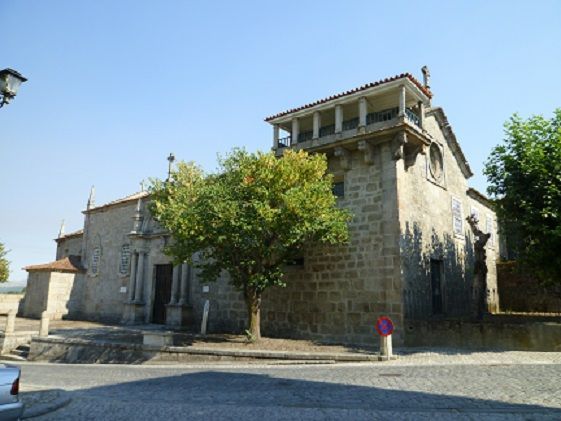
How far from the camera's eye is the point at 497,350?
1098 centimetres

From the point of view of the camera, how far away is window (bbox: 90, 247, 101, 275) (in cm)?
2520

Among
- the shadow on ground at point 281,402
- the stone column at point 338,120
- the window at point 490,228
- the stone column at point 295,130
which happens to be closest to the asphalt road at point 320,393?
the shadow on ground at point 281,402

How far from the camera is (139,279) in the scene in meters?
21.8

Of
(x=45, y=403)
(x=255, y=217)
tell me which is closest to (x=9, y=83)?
(x=45, y=403)

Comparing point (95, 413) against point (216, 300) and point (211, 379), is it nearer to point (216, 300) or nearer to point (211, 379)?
point (211, 379)

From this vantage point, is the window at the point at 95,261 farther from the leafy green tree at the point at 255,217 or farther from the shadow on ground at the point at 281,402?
the shadow on ground at the point at 281,402

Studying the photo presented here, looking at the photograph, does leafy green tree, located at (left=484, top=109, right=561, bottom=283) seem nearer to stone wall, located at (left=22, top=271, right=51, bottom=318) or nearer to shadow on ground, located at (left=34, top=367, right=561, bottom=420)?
shadow on ground, located at (left=34, top=367, right=561, bottom=420)

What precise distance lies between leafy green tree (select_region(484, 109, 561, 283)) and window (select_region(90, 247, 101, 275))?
74.0 feet

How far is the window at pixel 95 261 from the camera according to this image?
2520 cm

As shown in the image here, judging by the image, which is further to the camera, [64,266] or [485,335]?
[64,266]

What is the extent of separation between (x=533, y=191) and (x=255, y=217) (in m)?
8.10

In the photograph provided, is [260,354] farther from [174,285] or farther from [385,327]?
[174,285]

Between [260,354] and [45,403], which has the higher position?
[260,354]

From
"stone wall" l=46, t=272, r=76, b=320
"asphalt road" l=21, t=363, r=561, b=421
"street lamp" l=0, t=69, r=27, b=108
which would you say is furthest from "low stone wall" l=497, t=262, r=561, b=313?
"stone wall" l=46, t=272, r=76, b=320
